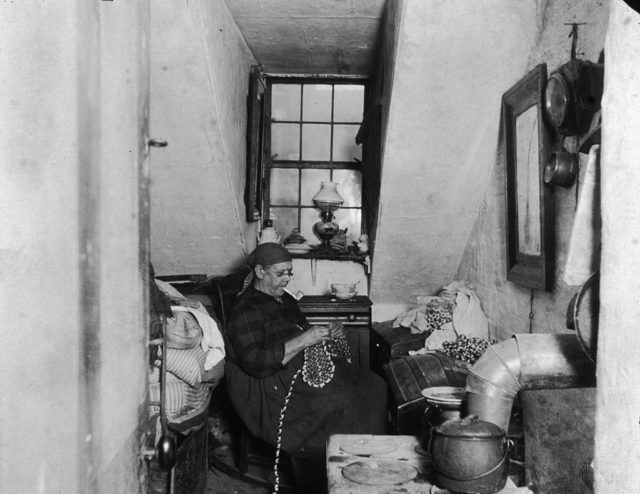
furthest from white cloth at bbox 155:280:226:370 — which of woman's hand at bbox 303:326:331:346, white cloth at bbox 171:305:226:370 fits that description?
woman's hand at bbox 303:326:331:346

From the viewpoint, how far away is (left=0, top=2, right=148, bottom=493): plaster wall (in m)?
1.44

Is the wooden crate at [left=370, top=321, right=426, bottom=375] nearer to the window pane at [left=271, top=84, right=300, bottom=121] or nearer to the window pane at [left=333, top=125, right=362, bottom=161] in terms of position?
the window pane at [left=333, top=125, right=362, bottom=161]

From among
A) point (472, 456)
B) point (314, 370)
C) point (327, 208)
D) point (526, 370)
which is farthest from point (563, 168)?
point (327, 208)

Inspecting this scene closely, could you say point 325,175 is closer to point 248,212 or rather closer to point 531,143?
point 248,212

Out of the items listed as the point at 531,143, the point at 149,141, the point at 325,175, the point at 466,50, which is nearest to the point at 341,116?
the point at 325,175

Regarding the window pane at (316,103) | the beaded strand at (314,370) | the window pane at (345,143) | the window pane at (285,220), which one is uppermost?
the window pane at (316,103)

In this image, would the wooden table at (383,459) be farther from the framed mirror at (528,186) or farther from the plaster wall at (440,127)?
the plaster wall at (440,127)

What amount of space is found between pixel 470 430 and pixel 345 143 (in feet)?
14.2

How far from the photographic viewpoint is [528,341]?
7.48 feet

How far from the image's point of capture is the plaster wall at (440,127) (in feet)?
11.6

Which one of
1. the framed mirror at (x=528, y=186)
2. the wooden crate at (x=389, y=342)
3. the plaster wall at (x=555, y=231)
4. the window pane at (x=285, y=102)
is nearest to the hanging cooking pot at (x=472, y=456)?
the plaster wall at (x=555, y=231)

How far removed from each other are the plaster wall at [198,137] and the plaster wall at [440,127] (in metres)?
1.13

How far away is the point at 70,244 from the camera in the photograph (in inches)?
64.3

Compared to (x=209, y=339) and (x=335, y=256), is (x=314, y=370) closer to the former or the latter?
(x=209, y=339)
